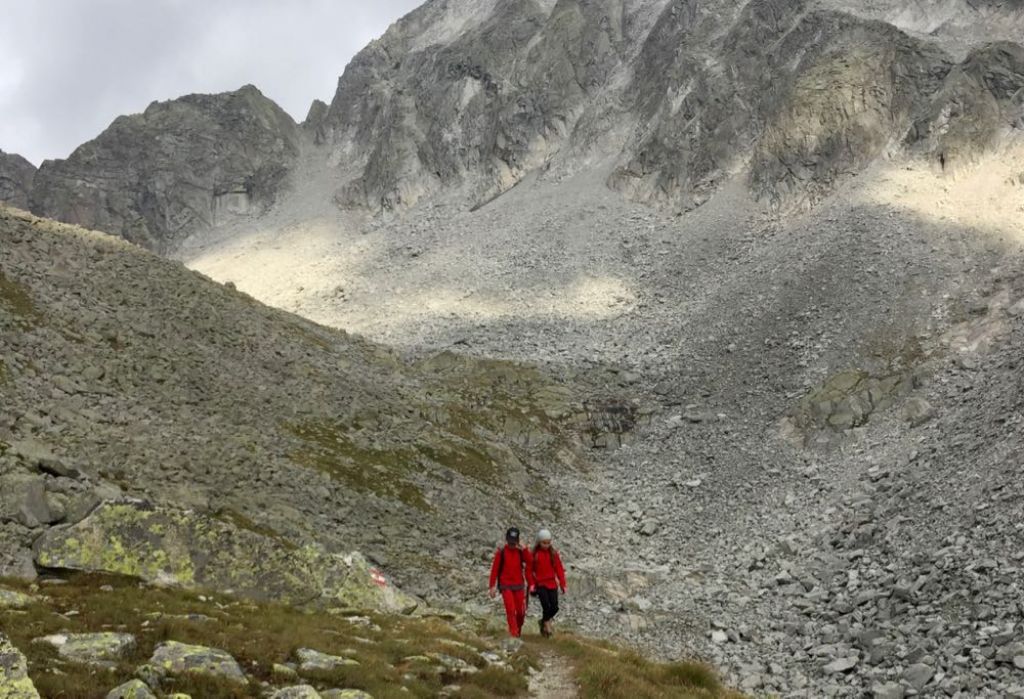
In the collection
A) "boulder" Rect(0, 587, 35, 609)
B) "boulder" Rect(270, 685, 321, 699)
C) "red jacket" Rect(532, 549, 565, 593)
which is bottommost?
"boulder" Rect(270, 685, 321, 699)

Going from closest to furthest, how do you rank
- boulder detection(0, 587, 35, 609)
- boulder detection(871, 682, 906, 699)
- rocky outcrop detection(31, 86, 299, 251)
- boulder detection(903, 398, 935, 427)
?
boulder detection(0, 587, 35, 609) < boulder detection(871, 682, 906, 699) < boulder detection(903, 398, 935, 427) < rocky outcrop detection(31, 86, 299, 251)

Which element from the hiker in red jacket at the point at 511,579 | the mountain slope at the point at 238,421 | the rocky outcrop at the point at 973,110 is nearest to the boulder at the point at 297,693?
the hiker in red jacket at the point at 511,579

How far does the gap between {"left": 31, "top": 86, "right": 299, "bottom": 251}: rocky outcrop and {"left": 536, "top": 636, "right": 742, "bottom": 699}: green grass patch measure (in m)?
115

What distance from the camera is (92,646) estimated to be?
40.2ft

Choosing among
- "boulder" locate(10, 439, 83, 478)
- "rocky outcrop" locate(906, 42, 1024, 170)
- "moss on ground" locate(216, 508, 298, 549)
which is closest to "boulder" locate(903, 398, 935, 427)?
"rocky outcrop" locate(906, 42, 1024, 170)

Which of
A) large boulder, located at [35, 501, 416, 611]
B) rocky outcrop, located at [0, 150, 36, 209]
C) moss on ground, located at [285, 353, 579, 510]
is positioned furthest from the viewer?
rocky outcrop, located at [0, 150, 36, 209]

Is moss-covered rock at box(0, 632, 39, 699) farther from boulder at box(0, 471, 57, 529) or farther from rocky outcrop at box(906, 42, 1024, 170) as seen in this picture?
rocky outcrop at box(906, 42, 1024, 170)

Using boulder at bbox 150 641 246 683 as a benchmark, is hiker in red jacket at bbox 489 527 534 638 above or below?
above

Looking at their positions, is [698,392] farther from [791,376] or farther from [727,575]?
[727,575]

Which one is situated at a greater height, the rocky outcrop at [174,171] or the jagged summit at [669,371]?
the rocky outcrop at [174,171]

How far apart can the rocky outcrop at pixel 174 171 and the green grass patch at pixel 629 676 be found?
115m

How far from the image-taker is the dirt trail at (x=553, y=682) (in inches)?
591

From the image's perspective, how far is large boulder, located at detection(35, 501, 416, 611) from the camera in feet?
62.7

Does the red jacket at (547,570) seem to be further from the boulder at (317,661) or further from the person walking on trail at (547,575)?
the boulder at (317,661)
